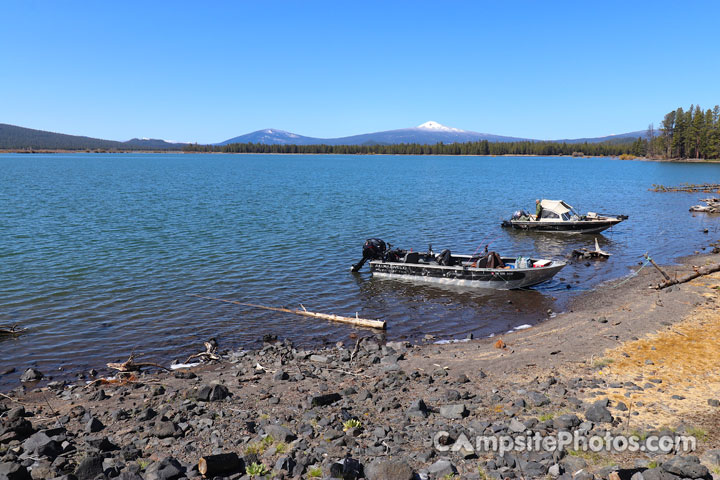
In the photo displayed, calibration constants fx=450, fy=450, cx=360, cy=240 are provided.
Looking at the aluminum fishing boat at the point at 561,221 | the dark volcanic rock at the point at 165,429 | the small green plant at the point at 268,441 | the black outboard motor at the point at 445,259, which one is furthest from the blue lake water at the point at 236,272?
the small green plant at the point at 268,441

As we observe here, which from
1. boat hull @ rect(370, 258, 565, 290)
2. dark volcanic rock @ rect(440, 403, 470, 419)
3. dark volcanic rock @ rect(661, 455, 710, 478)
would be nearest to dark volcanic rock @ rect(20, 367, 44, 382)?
dark volcanic rock @ rect(440, 403, 470, 419)

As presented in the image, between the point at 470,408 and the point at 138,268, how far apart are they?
68.9 feet

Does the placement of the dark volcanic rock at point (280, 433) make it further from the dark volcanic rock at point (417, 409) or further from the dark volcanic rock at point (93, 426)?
the dark volcanic rock at point (93, 426)

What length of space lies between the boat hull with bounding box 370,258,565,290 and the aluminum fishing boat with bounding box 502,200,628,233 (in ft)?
54.7

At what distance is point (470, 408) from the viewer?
31.9 ft

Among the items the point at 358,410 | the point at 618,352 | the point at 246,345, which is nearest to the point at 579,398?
the point at 618,352

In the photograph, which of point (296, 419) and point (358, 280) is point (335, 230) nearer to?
point (358, 280)

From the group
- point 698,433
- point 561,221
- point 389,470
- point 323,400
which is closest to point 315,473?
point 389,470

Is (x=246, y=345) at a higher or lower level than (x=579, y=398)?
lower

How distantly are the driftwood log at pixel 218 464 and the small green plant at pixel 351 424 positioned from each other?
220 cm

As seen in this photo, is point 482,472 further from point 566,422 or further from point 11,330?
point 11,330

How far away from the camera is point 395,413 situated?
9.77m

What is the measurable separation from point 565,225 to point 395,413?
108 feet

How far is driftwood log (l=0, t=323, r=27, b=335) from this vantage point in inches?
629
